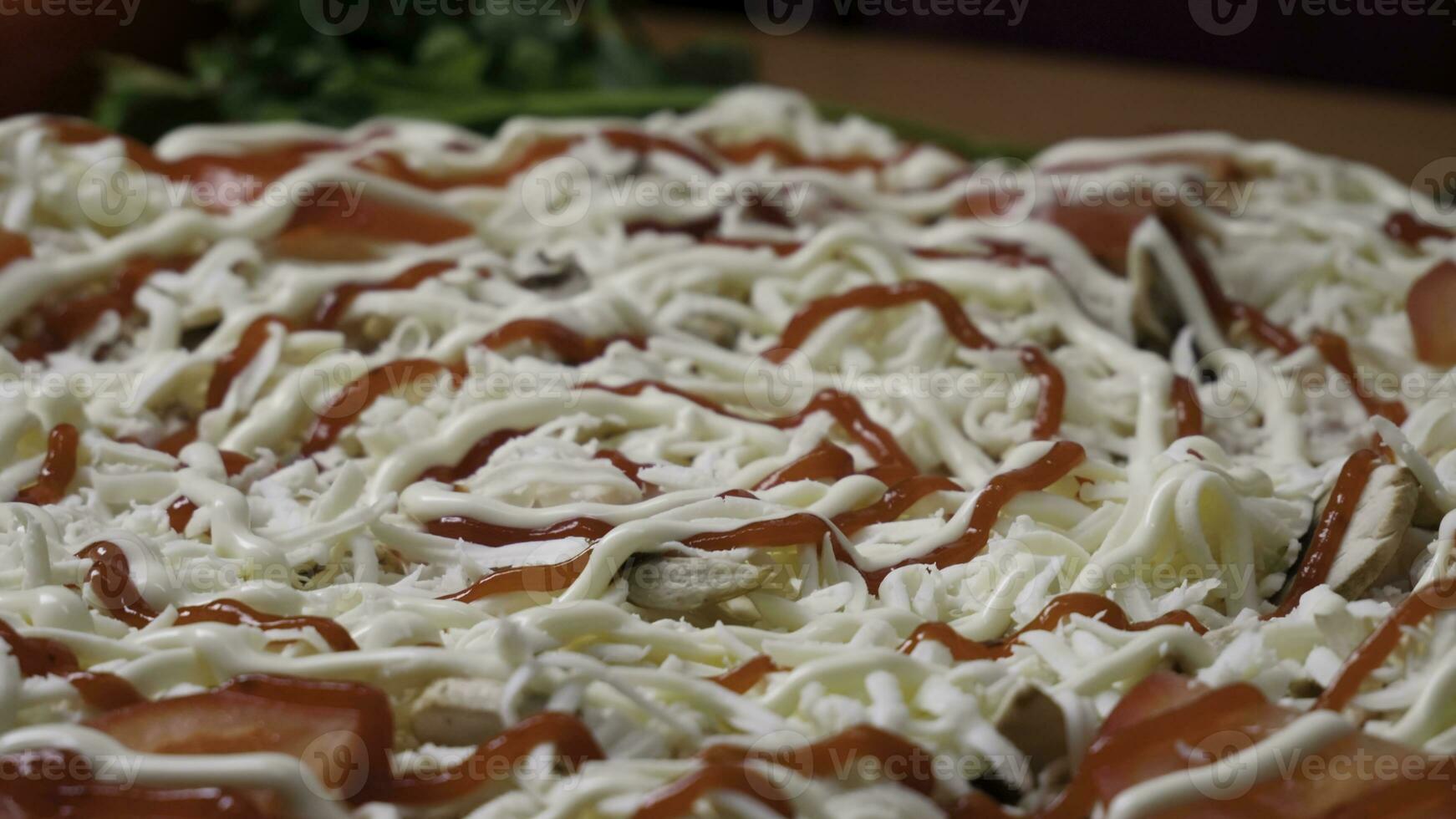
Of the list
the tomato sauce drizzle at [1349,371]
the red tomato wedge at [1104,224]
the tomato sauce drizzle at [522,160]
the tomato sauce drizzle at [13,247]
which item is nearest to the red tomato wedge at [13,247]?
the tomato sauce drizzle at [13,247]

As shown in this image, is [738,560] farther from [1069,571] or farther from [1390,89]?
[1390,89]

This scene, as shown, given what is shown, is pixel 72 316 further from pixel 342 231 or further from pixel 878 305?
pixel 878 305

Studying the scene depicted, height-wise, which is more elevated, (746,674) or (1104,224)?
(1104,224)

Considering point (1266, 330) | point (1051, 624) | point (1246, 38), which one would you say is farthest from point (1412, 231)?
point (1246, 38)

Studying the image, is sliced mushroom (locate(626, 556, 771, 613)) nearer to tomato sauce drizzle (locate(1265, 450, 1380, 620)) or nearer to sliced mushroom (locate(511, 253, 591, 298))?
tomato sauce drizzle (locate(1265, 450, 1380, 620))

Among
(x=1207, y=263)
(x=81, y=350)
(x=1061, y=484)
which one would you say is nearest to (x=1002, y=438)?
(x=1061, y=484)

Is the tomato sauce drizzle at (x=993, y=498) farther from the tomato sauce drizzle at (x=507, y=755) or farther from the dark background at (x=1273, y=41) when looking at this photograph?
the dark background at (x=1273, y=41)
